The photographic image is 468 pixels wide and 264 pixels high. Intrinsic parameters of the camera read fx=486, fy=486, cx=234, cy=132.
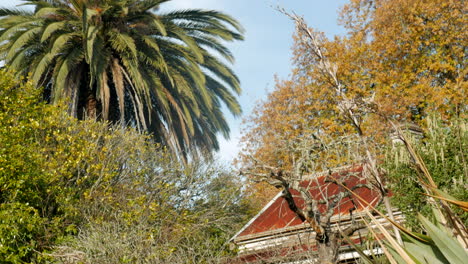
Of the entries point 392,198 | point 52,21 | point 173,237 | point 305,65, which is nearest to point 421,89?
point 305,65

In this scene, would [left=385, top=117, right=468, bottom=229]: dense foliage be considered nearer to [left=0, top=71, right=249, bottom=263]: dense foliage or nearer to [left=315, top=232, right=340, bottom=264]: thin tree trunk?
[left=315, top=232, right=340, bottom=264]: thin tree trunk

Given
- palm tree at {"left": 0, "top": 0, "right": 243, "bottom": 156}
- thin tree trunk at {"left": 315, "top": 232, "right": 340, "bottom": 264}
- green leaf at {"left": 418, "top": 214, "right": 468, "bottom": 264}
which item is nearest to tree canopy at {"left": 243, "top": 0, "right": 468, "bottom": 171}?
palm tree at {"left": 0, "top": 0, "right": 243, "bottom": 156}

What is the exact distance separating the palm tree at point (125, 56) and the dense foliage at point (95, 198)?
2.36 metres

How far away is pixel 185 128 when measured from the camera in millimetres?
18484

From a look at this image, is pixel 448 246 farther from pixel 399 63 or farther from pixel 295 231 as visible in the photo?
pixel 399 63

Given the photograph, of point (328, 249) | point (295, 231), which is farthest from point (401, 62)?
point (328, 249)

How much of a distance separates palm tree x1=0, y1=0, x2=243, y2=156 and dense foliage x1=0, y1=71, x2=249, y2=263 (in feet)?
7.75

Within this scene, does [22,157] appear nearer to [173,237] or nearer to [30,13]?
[173,237]

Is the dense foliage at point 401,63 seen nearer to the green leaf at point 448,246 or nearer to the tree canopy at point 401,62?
the tree canopy at point 401,62

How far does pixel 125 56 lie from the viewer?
1667 cm

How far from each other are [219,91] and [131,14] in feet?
16.2

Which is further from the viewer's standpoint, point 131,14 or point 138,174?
point 131,14

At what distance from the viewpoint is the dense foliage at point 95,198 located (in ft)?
31.6

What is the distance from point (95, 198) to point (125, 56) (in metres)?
6.78
